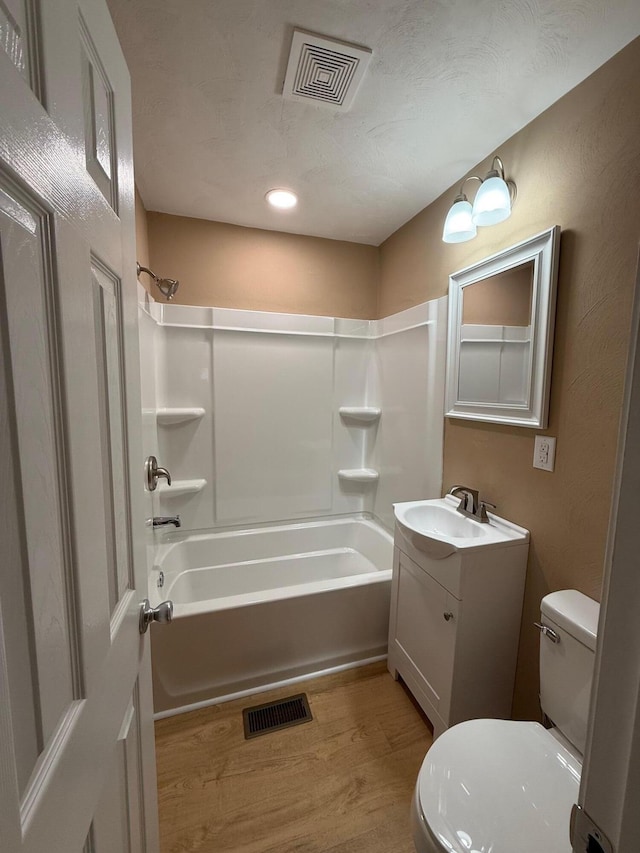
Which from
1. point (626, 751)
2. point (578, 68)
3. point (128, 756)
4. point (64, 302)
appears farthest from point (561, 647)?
point (578, 68)

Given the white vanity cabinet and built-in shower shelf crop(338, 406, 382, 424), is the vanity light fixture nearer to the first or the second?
built-in shower shelf crop(338, 406, 382, 424)

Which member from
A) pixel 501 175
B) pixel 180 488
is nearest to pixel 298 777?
pixel 180 488

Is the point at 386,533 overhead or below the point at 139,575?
below

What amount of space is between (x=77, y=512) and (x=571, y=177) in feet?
5.82

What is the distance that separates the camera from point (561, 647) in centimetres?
112

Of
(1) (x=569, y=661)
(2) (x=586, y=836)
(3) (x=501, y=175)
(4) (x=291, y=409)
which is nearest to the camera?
(2) (x=586, y=836)

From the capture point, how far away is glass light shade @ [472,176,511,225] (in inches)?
55.6

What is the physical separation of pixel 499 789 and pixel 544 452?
1.04 meters

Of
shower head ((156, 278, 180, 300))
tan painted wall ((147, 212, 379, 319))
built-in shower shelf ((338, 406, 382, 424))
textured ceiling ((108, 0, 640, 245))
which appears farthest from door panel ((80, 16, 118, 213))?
built-in shower shelf ((338, 406, 382, 424))

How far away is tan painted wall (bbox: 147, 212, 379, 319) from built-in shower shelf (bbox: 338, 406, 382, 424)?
0.70 m

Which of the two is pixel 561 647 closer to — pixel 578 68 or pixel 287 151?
pixel 578 68

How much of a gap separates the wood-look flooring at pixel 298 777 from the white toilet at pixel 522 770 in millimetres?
508

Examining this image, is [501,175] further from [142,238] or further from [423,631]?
[423,631]

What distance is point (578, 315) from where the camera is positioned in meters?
1.26
